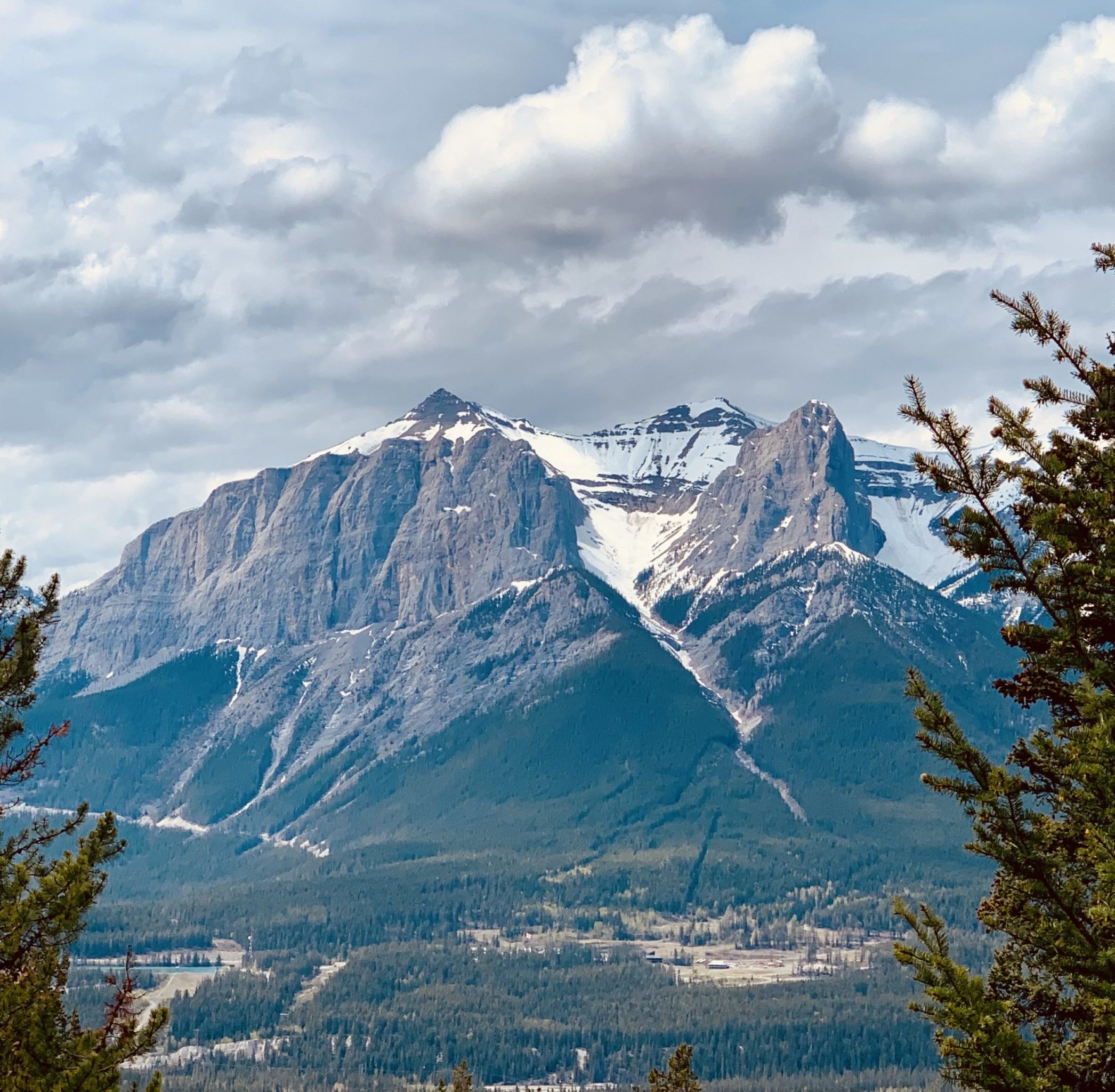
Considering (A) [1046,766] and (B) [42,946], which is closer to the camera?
(A) [1046,766]

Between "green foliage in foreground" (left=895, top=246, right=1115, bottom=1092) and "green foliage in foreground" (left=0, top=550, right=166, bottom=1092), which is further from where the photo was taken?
"green foliage in foreground" (left=0, top=550, right=166, bottom=1092)

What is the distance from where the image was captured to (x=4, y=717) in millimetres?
42594

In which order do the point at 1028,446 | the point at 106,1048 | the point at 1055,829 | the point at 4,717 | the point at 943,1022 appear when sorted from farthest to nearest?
the point at 4,717 < the point at 106,1048 < the point at 1028,446 < the point at 1055,829 < the point at 943,1022

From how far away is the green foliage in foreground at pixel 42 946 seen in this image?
37344 mm

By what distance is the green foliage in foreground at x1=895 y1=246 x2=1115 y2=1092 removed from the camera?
28.5 m

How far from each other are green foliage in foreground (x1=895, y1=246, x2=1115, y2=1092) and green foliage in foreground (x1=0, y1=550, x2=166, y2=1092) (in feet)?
63.7

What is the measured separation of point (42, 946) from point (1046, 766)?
23.5 metres

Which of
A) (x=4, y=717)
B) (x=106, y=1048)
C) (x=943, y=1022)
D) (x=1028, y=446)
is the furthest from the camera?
(x=4, y=717)

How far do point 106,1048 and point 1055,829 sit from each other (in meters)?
22.4

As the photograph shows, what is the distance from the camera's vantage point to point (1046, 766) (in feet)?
106

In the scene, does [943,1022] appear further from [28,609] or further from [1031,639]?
[28,609]

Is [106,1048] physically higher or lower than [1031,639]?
lower

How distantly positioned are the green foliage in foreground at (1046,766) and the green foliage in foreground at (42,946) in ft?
63.7

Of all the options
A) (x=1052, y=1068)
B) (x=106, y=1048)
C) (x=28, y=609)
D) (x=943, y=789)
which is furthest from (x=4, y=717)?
(x=1052, y=1068)
